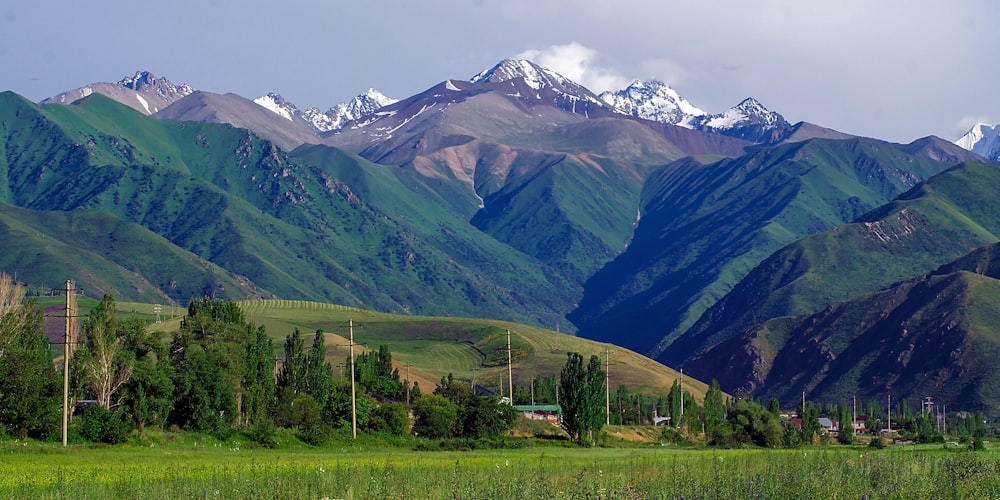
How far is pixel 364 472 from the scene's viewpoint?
55625 millimetres

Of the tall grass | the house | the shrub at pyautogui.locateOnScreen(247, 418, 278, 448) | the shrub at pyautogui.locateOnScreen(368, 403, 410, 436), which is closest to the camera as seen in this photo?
the tall grass

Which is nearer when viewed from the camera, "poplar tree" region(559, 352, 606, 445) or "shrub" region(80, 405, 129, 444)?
"shrub" region(80, 405, 129, 444)

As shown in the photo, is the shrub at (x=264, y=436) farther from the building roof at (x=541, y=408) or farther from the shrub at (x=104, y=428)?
the building roof at (x=541, y=408)

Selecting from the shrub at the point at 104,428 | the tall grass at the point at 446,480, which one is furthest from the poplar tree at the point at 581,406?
the shrub at the point at 104,428

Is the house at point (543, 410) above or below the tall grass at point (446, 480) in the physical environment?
above

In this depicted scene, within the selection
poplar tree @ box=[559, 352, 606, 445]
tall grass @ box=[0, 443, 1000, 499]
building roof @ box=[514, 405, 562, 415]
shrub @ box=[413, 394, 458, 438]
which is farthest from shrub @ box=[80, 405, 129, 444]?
building roof @ box=[514, 405, 562, 415]

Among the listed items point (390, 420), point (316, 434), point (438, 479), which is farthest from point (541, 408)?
point (438, 479)

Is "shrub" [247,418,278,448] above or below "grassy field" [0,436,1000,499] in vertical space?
above

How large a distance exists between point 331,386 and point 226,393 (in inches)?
1010

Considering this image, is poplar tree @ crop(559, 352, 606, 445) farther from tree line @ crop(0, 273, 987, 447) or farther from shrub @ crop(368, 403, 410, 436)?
shrub @ crop(368, 403, 410, 436)

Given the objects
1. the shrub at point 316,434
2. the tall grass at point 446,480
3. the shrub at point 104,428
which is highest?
the shrub at point 104,428

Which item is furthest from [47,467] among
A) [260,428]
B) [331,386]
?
[331,386]

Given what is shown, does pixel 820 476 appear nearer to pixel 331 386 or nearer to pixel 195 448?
pixel 195 448

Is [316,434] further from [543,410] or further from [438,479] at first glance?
[543,410]
